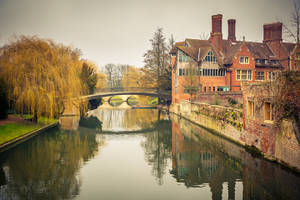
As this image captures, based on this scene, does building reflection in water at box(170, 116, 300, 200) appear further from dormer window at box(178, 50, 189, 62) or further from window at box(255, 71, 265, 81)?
window at box(255, 71, 265, 81)

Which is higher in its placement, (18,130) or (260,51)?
(260,51)

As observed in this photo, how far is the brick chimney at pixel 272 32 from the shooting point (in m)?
43.1

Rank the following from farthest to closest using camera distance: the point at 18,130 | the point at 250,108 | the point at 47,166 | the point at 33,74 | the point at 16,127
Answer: the point at 33,74 < the point at 16,127 < the point at 18,130 < the point at 250,108 < the point at 47,166

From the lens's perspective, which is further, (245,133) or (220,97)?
(220,97)

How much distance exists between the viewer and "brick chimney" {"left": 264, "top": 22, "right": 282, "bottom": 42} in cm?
4309

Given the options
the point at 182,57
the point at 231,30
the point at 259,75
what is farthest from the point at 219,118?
the point at 231,30

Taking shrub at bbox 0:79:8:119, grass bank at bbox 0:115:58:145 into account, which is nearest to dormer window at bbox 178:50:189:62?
grass bank at bbox 0:115:58:145

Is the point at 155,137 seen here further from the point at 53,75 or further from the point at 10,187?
the point at 10,187

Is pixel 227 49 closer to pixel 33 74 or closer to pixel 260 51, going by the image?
pixel 260 51

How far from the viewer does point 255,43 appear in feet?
143

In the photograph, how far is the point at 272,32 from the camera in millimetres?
43719

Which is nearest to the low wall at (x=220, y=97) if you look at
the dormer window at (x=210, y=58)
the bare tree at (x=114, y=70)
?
the dormer window at (x=210, y=58)

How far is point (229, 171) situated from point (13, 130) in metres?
18.9

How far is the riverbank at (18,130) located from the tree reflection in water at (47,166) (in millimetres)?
804
